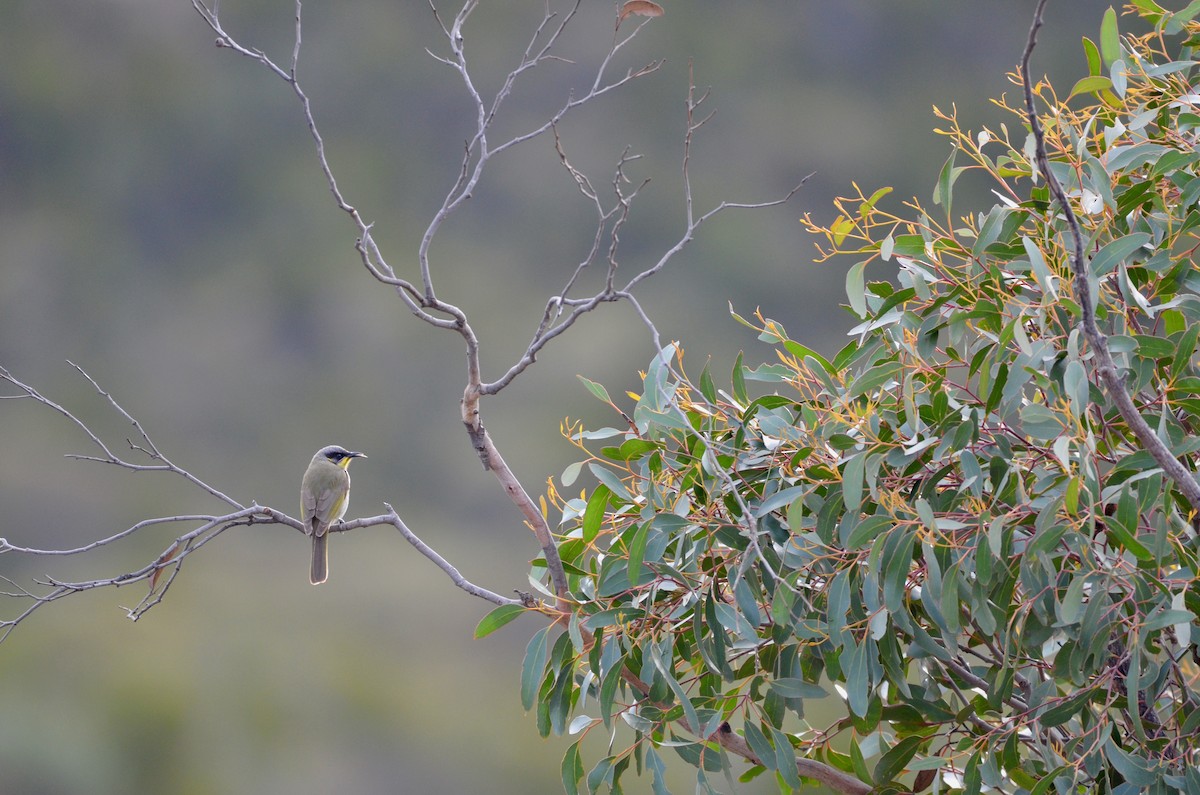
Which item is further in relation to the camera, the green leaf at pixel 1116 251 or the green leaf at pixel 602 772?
the green leaf at pixel 602 772

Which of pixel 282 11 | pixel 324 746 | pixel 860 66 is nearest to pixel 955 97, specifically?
pixel 860 66

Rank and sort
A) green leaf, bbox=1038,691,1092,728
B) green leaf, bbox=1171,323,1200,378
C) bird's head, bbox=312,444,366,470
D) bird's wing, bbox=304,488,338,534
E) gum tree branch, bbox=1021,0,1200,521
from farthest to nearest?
bird's head, bbox=312,444,366,470
bird's wing, bbox=304,488,338,534
green leaf, bbox=1038,691,1092,728
green leaf, bbox=1171,323,1200,378
gum tree branch, bbox=1021,0,1200,521

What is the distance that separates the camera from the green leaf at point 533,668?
66.7 inches

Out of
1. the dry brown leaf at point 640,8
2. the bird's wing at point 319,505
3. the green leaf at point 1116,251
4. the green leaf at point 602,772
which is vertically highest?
the bird's wing at point 319,505

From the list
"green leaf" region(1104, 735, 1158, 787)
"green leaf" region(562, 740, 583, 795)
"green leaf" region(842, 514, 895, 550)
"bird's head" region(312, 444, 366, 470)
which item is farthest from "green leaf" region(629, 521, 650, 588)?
"bird's head" region(312, 444, 366, 470)

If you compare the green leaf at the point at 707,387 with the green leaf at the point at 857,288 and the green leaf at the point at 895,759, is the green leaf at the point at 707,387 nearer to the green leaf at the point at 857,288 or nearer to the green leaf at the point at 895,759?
the green leaf at the point at 857,288

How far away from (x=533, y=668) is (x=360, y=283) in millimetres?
8038

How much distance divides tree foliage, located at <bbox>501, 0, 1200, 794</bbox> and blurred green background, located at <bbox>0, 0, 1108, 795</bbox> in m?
5.61

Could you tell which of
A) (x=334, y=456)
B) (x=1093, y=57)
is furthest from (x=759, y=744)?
(x=334, y=456)

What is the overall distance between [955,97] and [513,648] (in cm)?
653

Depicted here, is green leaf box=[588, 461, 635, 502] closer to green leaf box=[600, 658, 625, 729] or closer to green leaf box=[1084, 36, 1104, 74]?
green leaf box=[600, 658, 625, 729]

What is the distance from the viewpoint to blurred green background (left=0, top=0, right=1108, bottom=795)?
23.9 ft

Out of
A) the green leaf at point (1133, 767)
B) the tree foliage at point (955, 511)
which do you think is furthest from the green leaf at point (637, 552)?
the green leaf at point (1133, 767)

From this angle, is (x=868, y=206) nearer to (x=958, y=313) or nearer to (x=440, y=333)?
(x=958, y=313)
